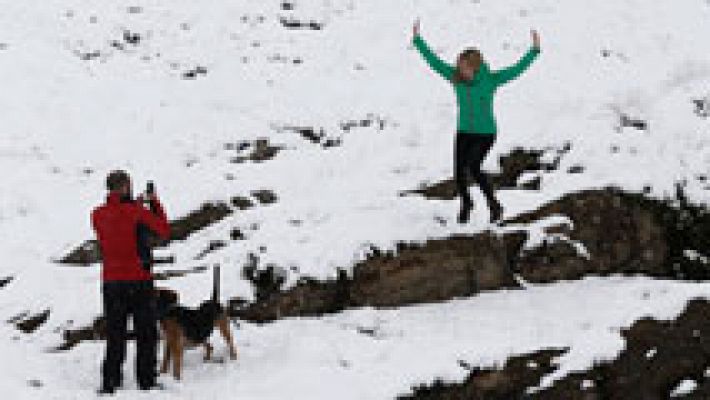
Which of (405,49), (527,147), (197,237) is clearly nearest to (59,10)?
(405,49)

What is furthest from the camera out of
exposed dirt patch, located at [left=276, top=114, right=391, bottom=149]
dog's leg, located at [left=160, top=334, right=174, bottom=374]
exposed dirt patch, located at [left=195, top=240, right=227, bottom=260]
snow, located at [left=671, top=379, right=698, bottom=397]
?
exposed dirt patch, located at [left=276, top=114, right=391, bottom=149]

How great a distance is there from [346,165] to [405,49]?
8337mm

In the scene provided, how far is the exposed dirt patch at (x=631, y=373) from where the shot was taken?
6855 mm

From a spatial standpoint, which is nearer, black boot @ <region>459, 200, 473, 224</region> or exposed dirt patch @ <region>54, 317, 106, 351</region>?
exposed dirt patch @ <region>54, 317, 106, 351</region>

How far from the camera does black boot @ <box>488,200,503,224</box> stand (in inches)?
378

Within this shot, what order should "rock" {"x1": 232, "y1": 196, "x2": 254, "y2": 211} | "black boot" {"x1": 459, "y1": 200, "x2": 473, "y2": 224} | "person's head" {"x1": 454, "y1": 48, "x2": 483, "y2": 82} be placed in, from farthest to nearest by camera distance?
1. "rock" {"x1": 232, "y1": 196, "x2": 254, "y2": 211}
2. "black boot" {"x1": 459, "y1": 200, "x2": 473, "y2": 224}
3. "person's head" {"x1": 454, "y1": 48, "x2": 483, "y2": 82}

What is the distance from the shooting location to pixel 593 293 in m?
8.82

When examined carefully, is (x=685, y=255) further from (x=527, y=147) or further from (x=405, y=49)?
(x=405, y=49)

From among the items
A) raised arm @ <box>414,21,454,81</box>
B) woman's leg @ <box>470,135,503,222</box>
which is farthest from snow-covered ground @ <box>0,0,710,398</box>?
raised arm @ <box>414,21,454,81</box>

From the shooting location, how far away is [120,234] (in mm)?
7633

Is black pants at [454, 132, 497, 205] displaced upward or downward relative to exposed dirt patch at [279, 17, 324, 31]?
downward

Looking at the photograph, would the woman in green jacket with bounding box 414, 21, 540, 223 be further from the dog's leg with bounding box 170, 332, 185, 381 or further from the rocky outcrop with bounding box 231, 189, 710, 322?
the dog's leg with bounding box 170, 332, 185, 381

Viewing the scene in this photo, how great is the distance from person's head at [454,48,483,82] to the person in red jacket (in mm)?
3668

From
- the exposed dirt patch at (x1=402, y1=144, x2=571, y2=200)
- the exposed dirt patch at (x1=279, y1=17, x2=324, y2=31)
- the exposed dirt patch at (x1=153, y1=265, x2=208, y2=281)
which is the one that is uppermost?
the exposed dirt patch at (x1=279, y1=17, x2=324, y2=31)
